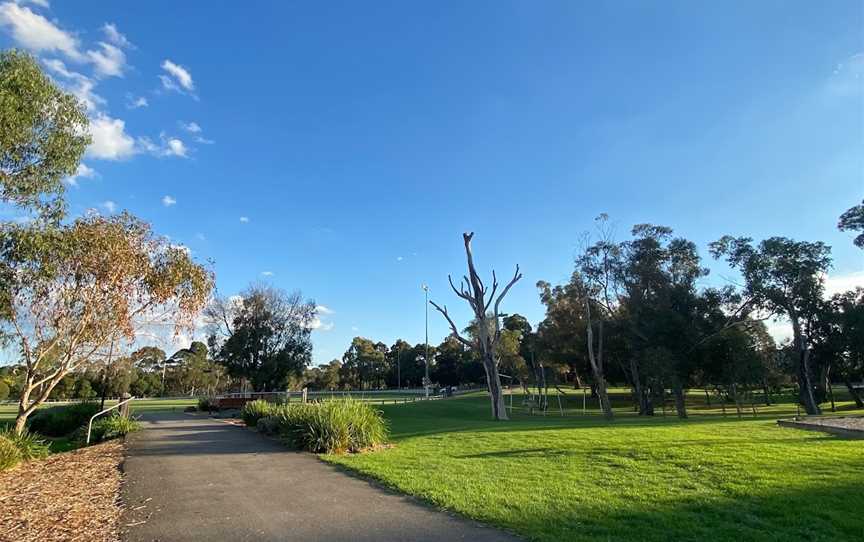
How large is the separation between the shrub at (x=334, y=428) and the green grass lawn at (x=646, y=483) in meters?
0.83

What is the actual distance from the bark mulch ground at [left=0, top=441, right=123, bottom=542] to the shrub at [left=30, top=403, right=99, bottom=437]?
42.1 feet

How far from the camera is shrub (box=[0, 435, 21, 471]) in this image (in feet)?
35.7

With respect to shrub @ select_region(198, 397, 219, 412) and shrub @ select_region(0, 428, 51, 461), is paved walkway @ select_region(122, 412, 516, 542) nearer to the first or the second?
shrub @ select_region(0, 428, 51, 461)

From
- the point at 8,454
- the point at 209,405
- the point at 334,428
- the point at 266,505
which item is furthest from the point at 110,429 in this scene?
the point at 209,405

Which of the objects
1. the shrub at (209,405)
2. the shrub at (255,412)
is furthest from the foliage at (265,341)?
the shrub at (255,412)

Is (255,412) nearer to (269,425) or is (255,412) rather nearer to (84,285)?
(269,425)

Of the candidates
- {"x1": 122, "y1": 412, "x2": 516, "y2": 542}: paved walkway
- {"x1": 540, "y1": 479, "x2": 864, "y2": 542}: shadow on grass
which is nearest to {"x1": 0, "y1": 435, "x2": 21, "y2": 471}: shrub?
{"x1": 122, "y1": 412, "x2": 516, "y2": 542}: paved walkway

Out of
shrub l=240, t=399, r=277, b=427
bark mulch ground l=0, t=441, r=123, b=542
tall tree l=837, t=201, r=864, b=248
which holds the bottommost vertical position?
bark mulch ground l=0, t=441, r=123, b=542

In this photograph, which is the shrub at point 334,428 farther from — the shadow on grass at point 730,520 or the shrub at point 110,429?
the shadow on grass at point 730,520

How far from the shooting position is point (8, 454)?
36.5ft

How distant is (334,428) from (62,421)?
17945 millimetres

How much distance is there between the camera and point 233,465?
1068 cm

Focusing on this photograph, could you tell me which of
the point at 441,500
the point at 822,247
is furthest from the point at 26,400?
the point at 822,247

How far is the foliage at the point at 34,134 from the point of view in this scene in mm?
9914
